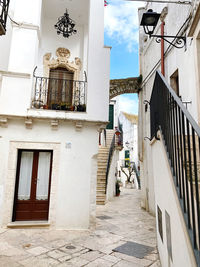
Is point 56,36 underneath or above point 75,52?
above

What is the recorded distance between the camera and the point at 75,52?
27.2 feet

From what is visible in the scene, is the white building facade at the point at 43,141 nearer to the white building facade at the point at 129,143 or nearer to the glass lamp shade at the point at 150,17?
the glass lamp shade at the point at 150,17

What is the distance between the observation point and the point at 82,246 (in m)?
4.36

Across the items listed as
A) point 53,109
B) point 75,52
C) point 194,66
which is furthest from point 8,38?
point 194,66

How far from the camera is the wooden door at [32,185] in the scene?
19.0 ft

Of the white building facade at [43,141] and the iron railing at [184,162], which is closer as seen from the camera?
the iron railing at [184,162]

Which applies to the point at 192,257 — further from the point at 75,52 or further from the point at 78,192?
the point at 75,52

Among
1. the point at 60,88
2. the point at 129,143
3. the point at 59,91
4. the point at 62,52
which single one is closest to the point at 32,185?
the point at 59,91

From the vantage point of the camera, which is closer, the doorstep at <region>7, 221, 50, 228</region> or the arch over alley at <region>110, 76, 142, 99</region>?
the doorstep at <region>7, 221, 50, 228</region>

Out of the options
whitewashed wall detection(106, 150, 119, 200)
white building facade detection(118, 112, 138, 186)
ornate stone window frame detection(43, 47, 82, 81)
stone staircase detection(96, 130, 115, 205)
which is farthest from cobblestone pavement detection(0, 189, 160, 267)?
white building facade detection(118, 112, 138, 186)

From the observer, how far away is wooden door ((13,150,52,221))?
5.80 metres

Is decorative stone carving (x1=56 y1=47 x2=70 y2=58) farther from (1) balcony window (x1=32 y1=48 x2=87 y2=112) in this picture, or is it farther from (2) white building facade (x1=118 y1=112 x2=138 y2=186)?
(2) white building facade (x1=118 y1=112 x2=138 y2=186)

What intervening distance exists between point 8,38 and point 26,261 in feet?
24.8

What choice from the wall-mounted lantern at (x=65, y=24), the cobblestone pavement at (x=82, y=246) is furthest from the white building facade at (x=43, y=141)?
the wall-mounted lantern at (x=65, y=24)
